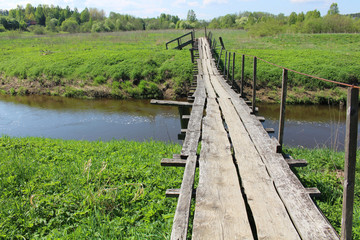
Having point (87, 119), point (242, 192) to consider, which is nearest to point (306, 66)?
Answer: point (87, 119)

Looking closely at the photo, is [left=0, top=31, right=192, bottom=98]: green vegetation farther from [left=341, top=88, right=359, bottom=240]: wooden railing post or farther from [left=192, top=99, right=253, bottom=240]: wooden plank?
[left=341, top=88, right=359, bottom=240]: wooden railing post

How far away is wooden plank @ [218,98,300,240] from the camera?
87.9 inches

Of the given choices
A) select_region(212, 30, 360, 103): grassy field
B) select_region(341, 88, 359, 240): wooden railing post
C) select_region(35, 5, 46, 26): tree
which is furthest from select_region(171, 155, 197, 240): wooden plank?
select_region(35, 5, 46, 26): tree

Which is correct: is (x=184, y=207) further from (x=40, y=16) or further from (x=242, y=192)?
(x=40, y=16)

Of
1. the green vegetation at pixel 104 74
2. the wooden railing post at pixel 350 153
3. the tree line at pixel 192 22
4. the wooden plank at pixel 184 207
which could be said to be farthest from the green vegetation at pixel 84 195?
the tree line at pixel 192 22

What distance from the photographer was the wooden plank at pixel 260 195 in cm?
223

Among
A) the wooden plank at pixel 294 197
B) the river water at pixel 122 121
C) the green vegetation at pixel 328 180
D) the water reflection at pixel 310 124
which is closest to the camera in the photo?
the wooden plank at pixel 294 197

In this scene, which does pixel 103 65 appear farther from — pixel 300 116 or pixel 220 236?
pixel 220 236

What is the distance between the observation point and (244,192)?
283 cm

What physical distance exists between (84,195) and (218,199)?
91.5 inches

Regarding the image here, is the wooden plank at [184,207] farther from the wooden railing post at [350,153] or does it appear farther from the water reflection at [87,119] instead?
the water reflection at [87,119]

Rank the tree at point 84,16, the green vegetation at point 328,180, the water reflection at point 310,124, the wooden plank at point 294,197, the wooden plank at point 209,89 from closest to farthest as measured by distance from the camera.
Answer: the wooden plank at point 294,197 < the green vegetation at point 328,180 < the wooden plank at point 209,89 < the water reflection at point 310,124 < the tree at point 84,16

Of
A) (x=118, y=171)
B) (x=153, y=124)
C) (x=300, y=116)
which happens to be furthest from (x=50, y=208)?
(x=300, y=116)

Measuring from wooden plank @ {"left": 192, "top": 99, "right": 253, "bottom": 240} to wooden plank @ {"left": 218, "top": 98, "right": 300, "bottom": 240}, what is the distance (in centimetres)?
9
